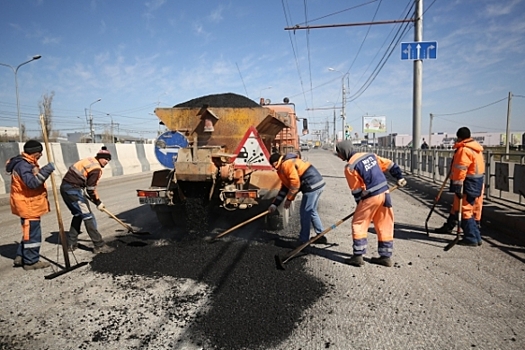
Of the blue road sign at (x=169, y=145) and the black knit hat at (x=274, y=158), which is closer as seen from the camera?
the black knit hat at (x=274, y=158)

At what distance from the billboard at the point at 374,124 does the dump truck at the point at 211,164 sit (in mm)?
46367

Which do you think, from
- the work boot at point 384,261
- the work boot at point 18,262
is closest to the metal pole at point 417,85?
the work boot at point 384,261

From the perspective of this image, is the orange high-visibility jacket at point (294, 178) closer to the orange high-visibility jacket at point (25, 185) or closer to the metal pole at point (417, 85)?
the orange high-visibility jacket at point (25, 185)

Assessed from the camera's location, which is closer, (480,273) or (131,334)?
(131,334)

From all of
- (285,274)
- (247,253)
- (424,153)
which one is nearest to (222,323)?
(285,274)

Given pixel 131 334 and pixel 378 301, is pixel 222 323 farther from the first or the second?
pixel 378 301

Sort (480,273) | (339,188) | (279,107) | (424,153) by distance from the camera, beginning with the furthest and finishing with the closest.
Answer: (424,153) < (339,188) < (279,107) < (480,273)

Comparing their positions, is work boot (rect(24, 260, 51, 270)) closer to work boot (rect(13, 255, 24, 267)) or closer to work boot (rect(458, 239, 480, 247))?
work boot (rect(13, 255, 24, 267))

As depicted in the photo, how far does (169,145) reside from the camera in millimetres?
5125

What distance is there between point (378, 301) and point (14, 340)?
3.10m

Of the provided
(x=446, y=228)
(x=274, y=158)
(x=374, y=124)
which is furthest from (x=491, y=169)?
(x=374, y=124)

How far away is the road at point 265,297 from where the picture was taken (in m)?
2.58

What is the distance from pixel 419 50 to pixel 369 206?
9387mm

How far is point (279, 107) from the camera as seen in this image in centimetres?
919
